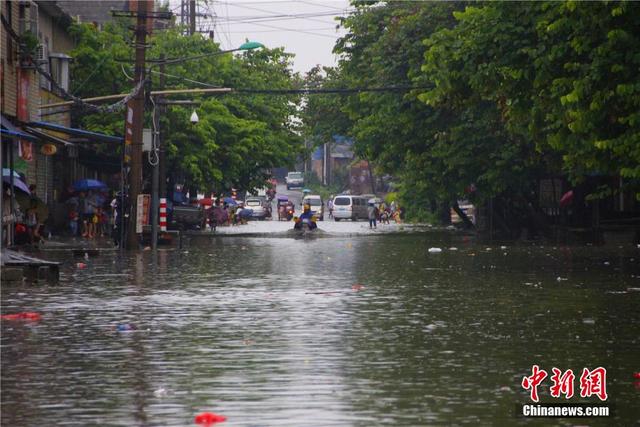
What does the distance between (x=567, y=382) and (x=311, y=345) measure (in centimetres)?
378

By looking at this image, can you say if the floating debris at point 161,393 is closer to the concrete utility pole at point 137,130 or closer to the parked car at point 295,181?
the concrete utility pole at point 137,130

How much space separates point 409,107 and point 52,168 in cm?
1530

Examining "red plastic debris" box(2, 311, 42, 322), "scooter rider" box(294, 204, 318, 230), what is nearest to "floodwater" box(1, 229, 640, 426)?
"red plastic debris" box(2, 311, 42, 322)

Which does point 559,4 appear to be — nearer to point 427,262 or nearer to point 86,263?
point 427,262

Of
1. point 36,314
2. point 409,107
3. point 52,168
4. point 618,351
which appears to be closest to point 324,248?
point 409,107

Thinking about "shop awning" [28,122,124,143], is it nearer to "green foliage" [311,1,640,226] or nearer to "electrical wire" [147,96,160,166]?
"electrical wire" [147,96,160,166]

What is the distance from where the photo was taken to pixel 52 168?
58.6 meters

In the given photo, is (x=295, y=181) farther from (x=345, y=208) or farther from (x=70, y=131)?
(x=70, y=131)

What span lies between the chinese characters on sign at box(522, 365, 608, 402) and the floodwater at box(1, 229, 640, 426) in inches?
2.8

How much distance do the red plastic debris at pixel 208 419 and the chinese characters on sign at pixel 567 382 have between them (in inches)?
98.7

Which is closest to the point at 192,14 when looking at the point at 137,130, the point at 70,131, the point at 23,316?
the point at 137,130

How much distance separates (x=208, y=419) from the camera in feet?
33.2

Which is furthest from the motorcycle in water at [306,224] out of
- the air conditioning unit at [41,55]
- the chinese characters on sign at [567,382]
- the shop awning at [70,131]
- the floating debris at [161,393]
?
the floating debris at [161,393]

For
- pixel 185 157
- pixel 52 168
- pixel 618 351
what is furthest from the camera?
pixel 185 157
